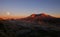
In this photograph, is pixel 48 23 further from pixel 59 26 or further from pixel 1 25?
pixel 1 25

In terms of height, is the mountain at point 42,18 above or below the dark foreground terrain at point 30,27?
above

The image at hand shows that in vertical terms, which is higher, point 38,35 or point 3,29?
point 3,29

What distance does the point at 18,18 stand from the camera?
175 cm

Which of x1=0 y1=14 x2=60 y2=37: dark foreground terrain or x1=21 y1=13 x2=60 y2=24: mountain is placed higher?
x1=21 y1=13 x2=60 y2=24: mountain

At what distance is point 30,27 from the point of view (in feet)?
5.66

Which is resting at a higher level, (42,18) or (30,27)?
(42,18)

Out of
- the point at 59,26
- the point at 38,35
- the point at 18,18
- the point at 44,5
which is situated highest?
the point at 44,5

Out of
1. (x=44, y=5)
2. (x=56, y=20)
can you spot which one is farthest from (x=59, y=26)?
(x=44, y=5)

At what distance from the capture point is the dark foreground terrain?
66.1 inches

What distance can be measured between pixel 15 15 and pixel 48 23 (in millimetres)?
523

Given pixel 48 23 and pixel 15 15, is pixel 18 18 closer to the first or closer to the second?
pixel 15 15

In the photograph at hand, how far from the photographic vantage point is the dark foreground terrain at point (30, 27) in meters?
1.68

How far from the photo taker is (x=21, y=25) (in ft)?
5.68

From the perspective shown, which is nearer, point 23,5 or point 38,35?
point 38,35
